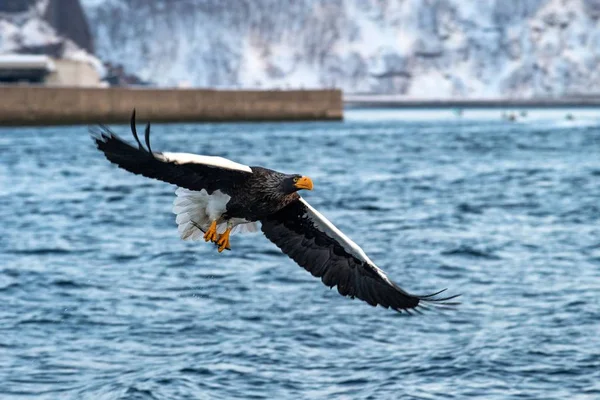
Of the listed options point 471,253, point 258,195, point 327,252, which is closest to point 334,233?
point 327,252

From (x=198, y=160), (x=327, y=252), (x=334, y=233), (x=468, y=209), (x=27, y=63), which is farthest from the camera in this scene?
(x=27, y=63)

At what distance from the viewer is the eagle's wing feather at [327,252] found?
12.5 meters

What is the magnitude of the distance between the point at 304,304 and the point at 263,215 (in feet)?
20.5

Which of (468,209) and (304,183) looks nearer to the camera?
(304,183)

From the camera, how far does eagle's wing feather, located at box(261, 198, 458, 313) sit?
12.5 metres

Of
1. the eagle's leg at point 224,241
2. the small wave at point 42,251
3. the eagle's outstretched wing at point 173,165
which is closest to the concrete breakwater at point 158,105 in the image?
the small wave at point 42,251

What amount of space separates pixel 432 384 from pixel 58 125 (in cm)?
7161

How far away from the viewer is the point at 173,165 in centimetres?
1158

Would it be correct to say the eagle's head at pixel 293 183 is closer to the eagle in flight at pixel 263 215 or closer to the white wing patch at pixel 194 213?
the eagle in flight at pixel 263 215

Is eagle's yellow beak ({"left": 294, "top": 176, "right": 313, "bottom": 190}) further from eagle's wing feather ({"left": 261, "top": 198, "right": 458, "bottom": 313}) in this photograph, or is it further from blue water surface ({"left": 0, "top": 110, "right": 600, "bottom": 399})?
Result: blue water surface ({"left": 0, "top": 110, "right": 600, "bottom": 399})

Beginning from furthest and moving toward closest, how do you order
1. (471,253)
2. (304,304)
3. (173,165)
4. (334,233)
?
(471,253) → (304,304) → (334,233) → (173,165)

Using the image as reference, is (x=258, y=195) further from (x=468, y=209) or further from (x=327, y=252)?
(x=468, y=209)

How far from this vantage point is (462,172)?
4700 cm

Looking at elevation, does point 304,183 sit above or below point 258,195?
above
